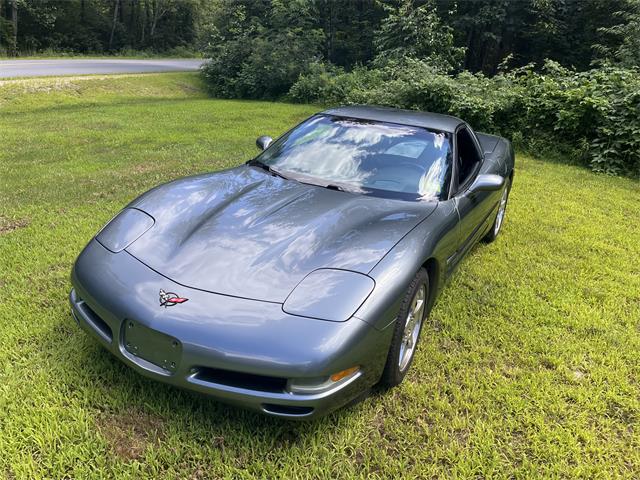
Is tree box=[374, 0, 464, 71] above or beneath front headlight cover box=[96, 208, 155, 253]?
above

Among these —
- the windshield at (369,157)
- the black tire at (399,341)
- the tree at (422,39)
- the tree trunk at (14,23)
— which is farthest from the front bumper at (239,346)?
the tree trunk at (14,23)

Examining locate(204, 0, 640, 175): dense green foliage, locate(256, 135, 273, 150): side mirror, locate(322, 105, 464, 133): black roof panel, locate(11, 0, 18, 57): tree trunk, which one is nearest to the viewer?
locate(322, 105, 464, 133): black roof panel

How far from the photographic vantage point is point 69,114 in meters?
10.2

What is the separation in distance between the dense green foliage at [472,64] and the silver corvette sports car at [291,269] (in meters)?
6.06

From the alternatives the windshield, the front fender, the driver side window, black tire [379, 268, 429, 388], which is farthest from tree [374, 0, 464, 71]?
black tire [379, 268, 429, 388]

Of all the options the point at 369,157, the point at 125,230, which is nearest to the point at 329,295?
the point at 125,230

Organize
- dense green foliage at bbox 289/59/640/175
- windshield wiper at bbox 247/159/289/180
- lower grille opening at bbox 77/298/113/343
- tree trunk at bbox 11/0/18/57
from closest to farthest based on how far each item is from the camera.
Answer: lower grille opening at bbox 77/298/113/343, windshield wiper at bbox 247/159/289/180, dense green foliage at bbox 289/59/640/175, tree trunk at bbox 11/0/18/57

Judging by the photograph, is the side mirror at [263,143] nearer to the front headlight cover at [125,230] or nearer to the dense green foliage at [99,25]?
the front headlight cover at [125,230]

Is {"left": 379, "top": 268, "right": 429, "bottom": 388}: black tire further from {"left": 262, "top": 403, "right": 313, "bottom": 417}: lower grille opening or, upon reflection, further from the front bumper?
{"left": 262, "top": 403, "right": 313, "bottom": 417}: lower grille opening

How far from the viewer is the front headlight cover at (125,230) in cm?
235

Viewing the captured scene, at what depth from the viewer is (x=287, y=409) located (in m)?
1.82

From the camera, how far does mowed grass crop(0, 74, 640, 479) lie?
1921 mm

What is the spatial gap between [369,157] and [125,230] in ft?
5.36

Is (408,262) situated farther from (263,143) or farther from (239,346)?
(263,143)
